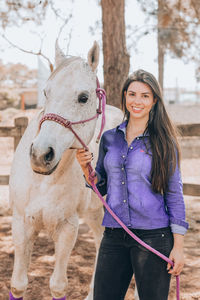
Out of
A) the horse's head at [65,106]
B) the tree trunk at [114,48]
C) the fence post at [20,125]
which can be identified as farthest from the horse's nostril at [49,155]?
the tree trunk at [114,48]

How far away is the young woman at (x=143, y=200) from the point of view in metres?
1.70

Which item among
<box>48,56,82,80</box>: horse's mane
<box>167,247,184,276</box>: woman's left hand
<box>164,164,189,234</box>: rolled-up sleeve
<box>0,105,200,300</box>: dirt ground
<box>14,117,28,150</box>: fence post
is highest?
<box>48,56,82,80</box>: horse's mane

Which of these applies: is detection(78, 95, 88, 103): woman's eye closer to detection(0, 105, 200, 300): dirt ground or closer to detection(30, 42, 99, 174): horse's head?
detection(30, 42, 99, 174): horse's head

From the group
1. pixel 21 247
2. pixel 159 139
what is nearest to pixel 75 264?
pixel 21 247

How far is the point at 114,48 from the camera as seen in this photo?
5.02m

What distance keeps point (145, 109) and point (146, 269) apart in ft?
2.59

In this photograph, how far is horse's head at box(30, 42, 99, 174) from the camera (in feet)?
5.38

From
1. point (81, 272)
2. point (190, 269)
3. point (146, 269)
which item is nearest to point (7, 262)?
point (81, 272)

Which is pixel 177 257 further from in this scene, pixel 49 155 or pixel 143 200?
pixel 49 155

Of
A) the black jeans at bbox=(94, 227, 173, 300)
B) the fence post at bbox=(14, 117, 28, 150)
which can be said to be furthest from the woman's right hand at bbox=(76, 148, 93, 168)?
the fence post at bbox=(14, 117, 28, 150)

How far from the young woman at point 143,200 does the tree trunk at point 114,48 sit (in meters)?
3.17

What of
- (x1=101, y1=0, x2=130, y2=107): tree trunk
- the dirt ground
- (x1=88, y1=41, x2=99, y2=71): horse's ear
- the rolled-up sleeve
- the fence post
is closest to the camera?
the rolled-up sleeve

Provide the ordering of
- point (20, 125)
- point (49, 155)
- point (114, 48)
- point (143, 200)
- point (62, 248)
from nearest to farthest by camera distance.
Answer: point (49, 155) < point (143, 200) < point (62, 248) < point (20, 125) < point (114, 48)

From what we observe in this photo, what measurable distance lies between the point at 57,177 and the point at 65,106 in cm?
58
